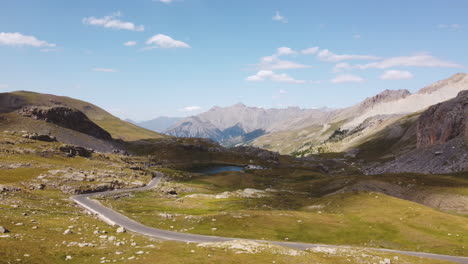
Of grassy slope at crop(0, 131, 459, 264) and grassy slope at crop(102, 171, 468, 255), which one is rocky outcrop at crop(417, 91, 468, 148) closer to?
grassy slope at crop(0, 131, 459, 264)

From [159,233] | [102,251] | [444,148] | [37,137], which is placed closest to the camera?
[102,251]

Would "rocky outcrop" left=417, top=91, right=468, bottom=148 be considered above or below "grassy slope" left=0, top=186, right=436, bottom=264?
above

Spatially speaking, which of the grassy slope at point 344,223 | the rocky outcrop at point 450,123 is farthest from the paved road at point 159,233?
the rocky outcrop at point 450,123

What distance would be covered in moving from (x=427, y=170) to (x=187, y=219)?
133648 millimetres

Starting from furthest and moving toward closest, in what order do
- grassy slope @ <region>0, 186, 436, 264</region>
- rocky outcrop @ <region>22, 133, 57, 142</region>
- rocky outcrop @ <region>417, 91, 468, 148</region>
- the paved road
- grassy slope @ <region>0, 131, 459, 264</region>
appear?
1. rocky outcrop @ <region>22, 133, 57, 142</region>
2. rocky outcrop @ <region>417, 91, 468, 148</region>
3. the paved road
4. grassy slope @ <region>0, 131, 459, 264</region>
5. grassy slope @ <region>0, 186, 436, 264</region>

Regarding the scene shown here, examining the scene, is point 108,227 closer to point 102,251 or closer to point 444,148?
point 102,251

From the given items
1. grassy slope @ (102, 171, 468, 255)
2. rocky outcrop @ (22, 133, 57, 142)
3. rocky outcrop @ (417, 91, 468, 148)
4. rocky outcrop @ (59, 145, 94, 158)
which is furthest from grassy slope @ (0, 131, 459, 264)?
rocky outcrop @ (417, 91, 468, 148)

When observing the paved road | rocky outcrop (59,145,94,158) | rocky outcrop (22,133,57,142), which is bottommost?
the paved road

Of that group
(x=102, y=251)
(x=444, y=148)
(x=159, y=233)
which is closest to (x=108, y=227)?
(x=159, y=233)

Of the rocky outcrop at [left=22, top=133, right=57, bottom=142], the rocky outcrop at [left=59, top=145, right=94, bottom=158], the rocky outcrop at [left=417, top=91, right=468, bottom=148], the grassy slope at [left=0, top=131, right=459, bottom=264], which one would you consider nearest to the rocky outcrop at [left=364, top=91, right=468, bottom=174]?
the rocky outcrop at [left=417, top=91, right=468, bottom=148]

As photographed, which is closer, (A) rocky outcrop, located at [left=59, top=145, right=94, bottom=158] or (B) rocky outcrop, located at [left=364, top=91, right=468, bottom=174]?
(B) rocky outcrop, located at [left=364, top=91, right=468, bottom=174]

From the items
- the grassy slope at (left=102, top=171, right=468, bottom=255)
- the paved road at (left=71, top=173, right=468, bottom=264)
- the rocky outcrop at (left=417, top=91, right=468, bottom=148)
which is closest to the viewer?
the paved road at (left=71, top=173, right=468, bottom=264)

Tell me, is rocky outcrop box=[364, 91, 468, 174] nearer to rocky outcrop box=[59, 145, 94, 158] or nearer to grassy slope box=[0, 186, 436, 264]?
grassy slope box=[0, 186, 436, 264]

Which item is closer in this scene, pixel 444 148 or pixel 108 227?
pixel 108 227
